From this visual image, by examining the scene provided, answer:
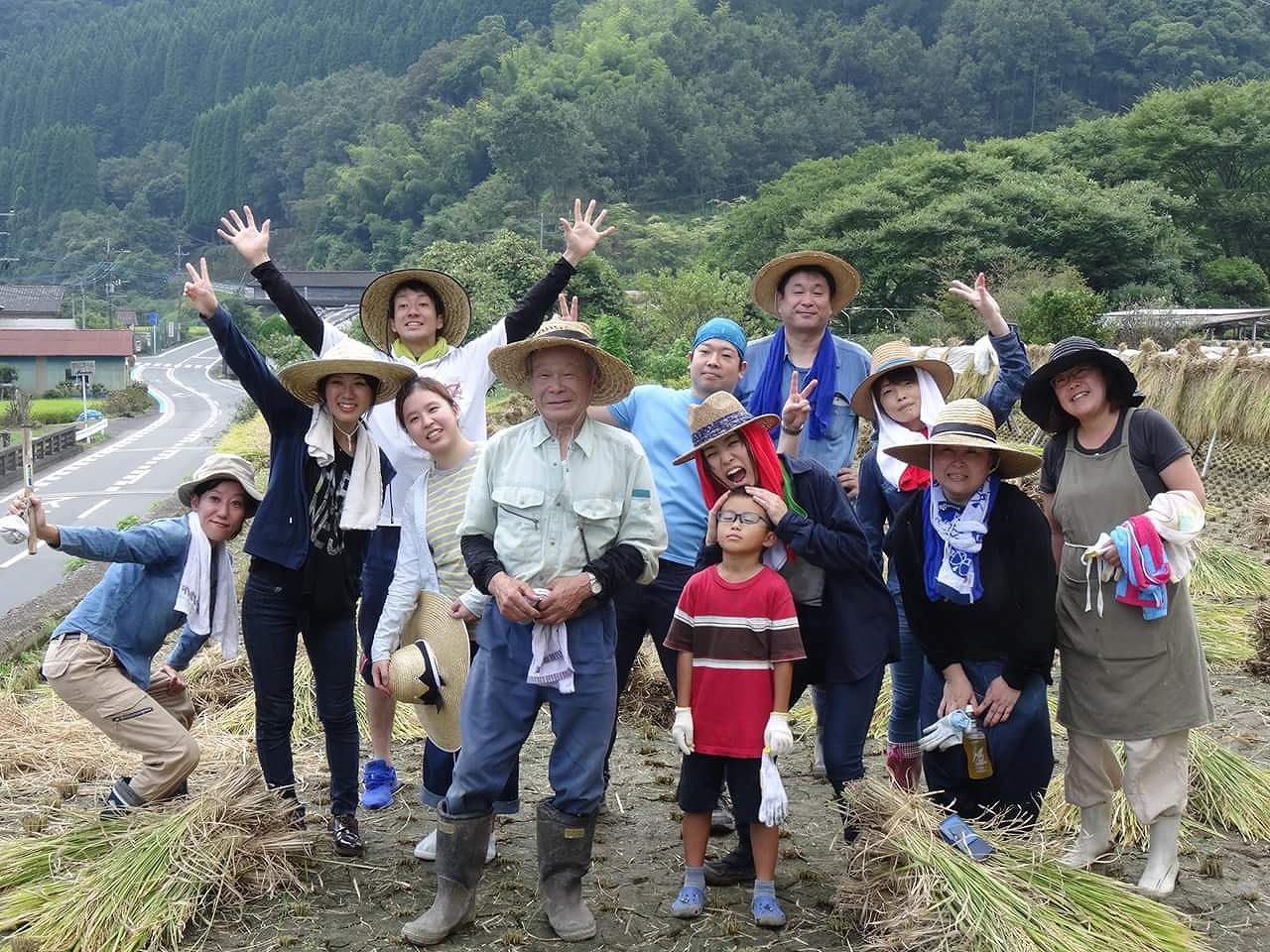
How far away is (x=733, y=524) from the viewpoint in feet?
12.3

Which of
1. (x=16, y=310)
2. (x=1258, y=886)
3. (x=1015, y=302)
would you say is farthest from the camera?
(x=16, y=310)

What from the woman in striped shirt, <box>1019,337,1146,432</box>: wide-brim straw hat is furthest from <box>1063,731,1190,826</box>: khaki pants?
the woman in striped shirt

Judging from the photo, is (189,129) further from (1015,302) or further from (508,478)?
(508,478)

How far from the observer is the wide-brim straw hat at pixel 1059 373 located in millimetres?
3844

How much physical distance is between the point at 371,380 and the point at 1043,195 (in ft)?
137

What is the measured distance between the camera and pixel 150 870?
12.7 ft

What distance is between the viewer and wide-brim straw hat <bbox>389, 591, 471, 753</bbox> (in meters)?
4.02

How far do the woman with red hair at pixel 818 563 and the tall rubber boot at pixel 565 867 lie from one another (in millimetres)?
516

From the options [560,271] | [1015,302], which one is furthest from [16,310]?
[560,271]

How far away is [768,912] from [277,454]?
224cm

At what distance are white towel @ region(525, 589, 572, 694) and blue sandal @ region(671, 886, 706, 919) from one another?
80 centimetres

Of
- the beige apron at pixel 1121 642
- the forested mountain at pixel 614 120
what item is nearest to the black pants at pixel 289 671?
the beige apron at pixel 1121 642

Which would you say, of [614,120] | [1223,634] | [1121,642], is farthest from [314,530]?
[614,120]

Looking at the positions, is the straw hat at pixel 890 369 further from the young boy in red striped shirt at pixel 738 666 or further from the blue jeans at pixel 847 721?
the blue jeans at pixel 847 721
